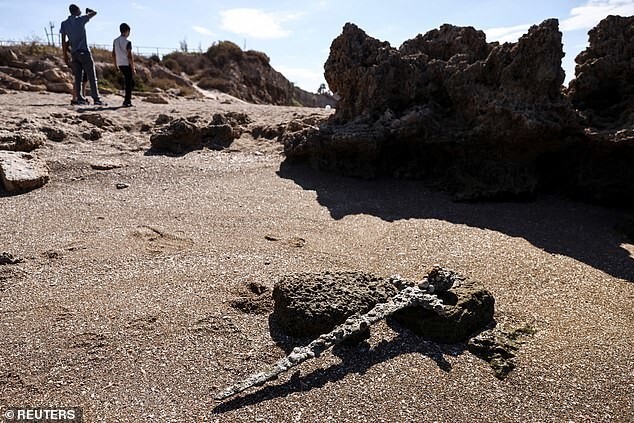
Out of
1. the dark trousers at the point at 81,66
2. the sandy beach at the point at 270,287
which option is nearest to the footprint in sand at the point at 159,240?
the sandy beach at the point at 270,287

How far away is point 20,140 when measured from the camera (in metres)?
5.77

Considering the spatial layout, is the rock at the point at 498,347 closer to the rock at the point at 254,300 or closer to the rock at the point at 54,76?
the rock at the point at 254,300

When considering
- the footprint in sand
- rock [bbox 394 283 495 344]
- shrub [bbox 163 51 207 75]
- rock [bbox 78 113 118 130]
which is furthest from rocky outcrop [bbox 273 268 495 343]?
shrub [bbox 163 51 207 75]

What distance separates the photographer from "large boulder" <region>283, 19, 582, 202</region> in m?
4.95

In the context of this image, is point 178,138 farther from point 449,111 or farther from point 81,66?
point 449,111

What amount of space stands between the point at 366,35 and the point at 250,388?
5.02 meters

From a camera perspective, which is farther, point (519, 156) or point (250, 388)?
point (519, 156)

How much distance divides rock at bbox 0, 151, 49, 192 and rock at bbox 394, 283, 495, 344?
4202mm

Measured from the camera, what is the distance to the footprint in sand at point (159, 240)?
3.70m

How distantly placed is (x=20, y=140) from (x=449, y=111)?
5261mm

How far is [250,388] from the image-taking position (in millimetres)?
2270

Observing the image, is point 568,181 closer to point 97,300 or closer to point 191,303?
point 191,303

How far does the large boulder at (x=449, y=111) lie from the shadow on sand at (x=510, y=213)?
9.6 inches

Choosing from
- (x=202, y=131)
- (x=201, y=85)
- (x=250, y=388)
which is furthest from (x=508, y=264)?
(x=201, y=85)
